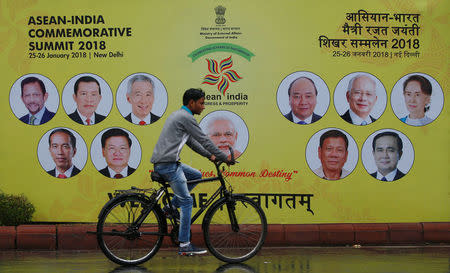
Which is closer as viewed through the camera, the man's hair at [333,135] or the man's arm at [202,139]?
the man's arm at [202,139]

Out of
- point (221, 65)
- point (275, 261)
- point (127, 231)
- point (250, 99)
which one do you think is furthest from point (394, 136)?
point (127, 231)

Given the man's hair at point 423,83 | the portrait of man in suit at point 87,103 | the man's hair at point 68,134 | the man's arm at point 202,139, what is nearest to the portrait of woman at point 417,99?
the man's hair at point 423,83

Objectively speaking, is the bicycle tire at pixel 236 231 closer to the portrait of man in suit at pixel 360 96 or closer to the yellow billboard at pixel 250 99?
the yellow billboard at pixel 250 99

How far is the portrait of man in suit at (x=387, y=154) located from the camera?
339 inches

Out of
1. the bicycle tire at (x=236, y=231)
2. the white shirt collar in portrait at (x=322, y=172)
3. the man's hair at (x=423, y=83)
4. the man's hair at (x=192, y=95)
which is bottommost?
the bicycle tire at (x=236, y=231)

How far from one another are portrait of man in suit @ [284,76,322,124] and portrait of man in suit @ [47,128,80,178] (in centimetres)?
319

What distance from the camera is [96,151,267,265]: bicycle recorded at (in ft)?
21.7

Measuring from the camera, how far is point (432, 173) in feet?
28.2

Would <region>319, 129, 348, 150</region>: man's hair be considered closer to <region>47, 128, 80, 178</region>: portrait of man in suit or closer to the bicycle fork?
the bicycle fork

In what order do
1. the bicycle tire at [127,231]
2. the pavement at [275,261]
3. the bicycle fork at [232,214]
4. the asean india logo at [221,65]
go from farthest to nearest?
the asean india logo at [221,65], the bicycle fork at [232,214], the bicycle tire at [127,231], the pavement at [275,261]

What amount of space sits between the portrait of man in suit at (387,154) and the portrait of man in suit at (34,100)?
4808 mm

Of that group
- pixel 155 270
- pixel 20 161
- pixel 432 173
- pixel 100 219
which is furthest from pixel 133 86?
pixel 432 173

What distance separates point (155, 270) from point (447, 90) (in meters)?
5.09

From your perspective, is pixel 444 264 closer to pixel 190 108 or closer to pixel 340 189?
pixel 340 189
